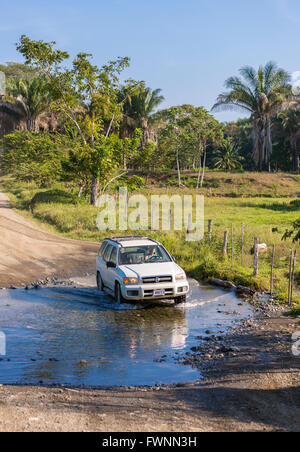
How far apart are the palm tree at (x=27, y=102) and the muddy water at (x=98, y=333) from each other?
164 ft

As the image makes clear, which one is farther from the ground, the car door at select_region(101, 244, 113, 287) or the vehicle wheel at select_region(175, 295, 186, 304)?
the car door at select_region(101, 244, 113, 287)

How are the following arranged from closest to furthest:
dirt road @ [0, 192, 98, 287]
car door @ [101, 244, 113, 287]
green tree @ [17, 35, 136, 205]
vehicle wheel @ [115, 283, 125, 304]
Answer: vehicle wheel @ [115, 283, 125, 304] → car door @ [101, 244, 113, 287] → dirt road @ [0, 192, 98, 287] → green tree @ [17, 35, 136, 205]

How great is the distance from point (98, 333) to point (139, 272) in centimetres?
254

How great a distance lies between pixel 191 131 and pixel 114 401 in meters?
58.3

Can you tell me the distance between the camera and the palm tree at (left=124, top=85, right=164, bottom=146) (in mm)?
65750

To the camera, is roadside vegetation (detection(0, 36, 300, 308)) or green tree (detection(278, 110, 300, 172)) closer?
roadside vegetation (detection(0, 36, 300, 308))

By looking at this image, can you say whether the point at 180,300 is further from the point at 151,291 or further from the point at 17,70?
the point at 17,70

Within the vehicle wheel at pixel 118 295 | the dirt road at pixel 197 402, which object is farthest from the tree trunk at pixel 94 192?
the dirt road at pixel 197 402

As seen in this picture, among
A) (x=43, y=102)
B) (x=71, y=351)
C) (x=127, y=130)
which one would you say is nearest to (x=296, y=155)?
(x=127, y=130)

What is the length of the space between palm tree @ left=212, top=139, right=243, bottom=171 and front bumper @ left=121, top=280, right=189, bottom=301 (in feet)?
197

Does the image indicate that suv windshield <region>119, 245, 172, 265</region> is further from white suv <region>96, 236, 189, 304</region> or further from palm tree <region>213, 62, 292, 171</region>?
palm tree <region>213, 62, 292, 171</region>

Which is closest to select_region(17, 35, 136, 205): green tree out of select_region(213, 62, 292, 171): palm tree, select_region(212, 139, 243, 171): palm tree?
select_region(213, 62, 292, 171): palm tree
